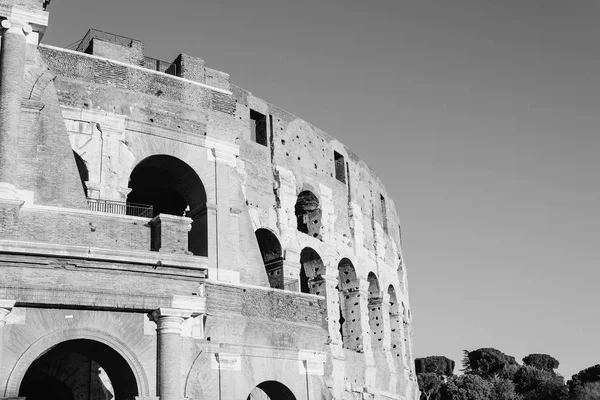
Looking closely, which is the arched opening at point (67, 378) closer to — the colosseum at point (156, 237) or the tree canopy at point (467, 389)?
the colosseum at point (156, 237)

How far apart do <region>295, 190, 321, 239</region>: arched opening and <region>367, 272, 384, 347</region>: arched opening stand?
3.59m

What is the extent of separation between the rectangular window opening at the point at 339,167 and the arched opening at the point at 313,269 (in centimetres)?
346

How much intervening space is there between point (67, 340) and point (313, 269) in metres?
12.2

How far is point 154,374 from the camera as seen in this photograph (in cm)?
1273

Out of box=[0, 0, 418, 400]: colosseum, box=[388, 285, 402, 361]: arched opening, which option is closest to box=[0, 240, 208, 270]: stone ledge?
box=[0, 0, 418, 400]: colosseum

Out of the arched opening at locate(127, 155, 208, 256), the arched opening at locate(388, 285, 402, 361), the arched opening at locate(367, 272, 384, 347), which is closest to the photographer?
the arched opening at locate(127, 155, 208, 256)

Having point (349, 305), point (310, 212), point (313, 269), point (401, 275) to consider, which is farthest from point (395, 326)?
point (310, 212)

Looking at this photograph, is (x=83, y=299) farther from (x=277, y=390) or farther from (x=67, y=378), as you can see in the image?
(x=277, y=390)

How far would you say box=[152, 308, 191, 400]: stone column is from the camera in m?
12.6

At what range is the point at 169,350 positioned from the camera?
12781 millimetres

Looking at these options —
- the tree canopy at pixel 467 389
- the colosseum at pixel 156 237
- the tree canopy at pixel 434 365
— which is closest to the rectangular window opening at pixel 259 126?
the colosseum at pixel 156 237

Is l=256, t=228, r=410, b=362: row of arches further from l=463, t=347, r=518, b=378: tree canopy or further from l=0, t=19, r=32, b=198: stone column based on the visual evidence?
l=463, t=347, r=518, b=378: tree canopy

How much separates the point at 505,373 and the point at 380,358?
31.7m

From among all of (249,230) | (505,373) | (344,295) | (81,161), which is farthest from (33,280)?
(505,373)
